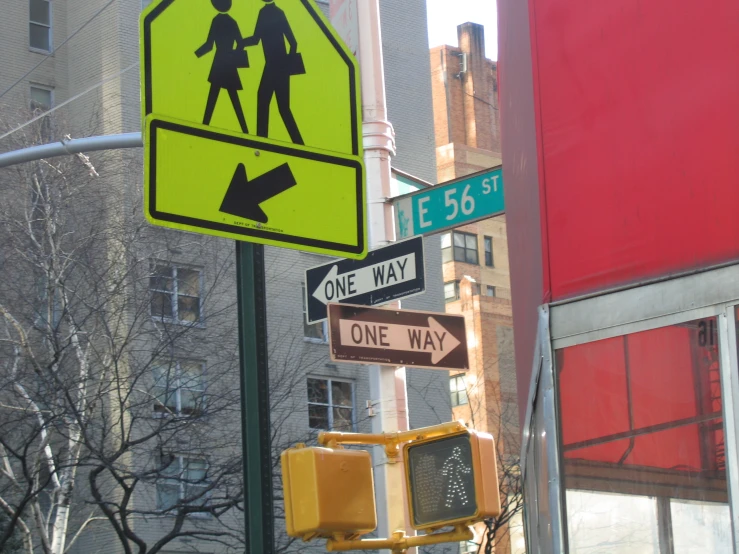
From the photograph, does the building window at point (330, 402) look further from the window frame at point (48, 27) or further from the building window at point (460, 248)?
the building window at point (460, 248)

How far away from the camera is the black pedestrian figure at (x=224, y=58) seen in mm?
4496

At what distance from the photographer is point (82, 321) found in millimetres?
21469

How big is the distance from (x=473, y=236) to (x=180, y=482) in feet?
131

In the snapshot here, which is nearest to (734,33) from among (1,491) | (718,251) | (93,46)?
(718,251)

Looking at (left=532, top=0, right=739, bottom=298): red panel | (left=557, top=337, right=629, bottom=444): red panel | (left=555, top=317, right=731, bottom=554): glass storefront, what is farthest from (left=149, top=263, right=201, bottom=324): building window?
(left=555, top=317, right=731, bottom=554): glass storefront

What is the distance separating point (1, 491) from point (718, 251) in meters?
18.2

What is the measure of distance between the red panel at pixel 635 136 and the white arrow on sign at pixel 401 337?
1.55m

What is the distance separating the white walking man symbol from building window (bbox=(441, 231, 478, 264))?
176ft

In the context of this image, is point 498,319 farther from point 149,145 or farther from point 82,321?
point 149,145

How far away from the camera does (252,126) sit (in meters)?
4.52

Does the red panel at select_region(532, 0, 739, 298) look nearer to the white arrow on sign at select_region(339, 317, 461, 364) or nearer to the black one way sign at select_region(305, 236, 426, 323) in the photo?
the white arrow on sign at select_region(339, 317, 461, 364)

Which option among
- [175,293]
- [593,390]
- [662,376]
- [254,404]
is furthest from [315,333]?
[254,404]

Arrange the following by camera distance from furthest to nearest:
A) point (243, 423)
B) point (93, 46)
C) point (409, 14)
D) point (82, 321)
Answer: point (409, 14), point (93, 46), point (82, 321), point (243, 423)

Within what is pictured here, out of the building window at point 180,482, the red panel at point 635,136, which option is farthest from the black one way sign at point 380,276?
the building window at point 180,482
